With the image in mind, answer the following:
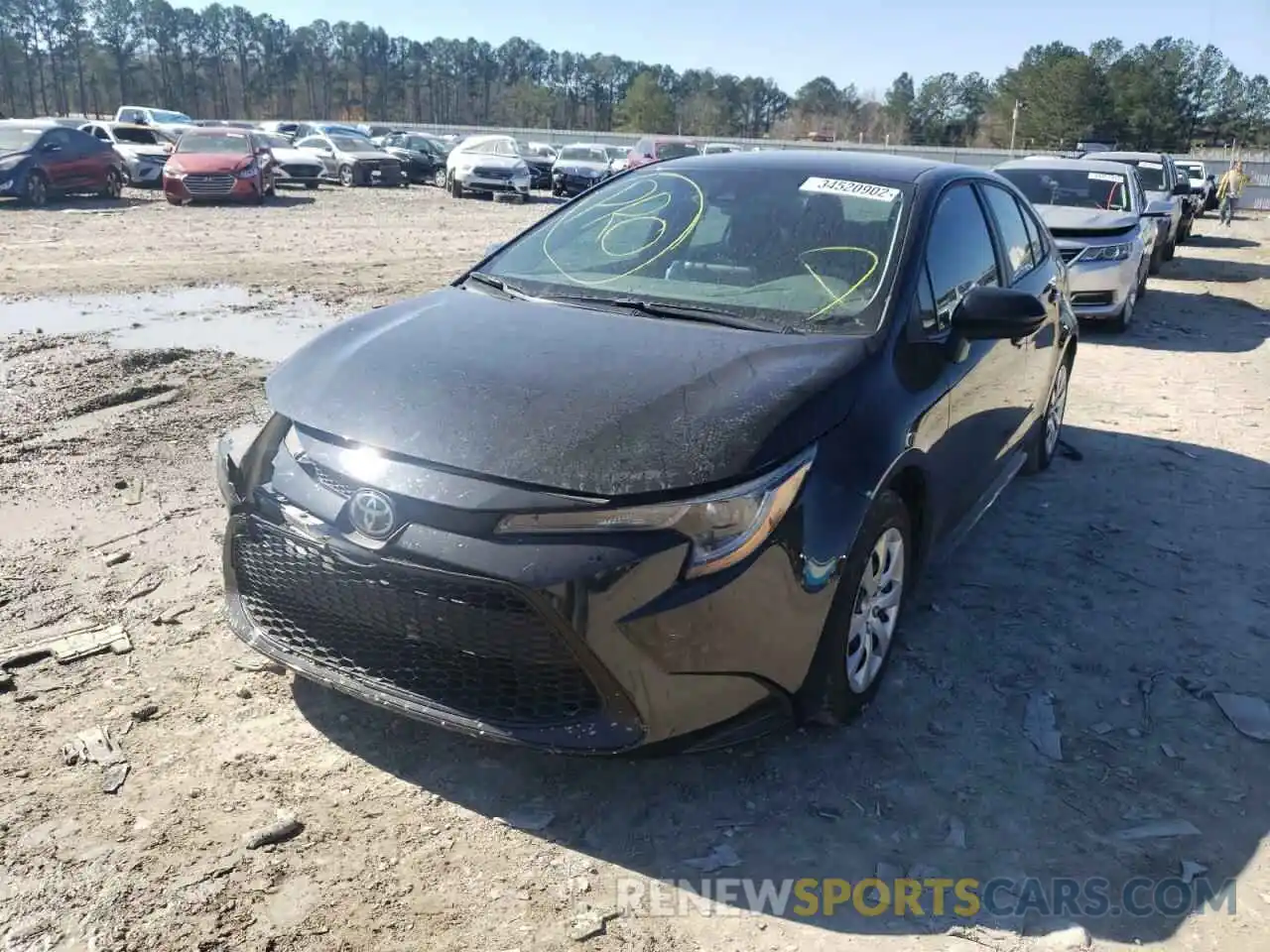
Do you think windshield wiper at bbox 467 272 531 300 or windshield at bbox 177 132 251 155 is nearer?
windshield wiper at bbox 467 272 531 300

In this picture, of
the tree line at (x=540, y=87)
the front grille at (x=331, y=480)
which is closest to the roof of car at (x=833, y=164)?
the front grille at (x=331, y=480)

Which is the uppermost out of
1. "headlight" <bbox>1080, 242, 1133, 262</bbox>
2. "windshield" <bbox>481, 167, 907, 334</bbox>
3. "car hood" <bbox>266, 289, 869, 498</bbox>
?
"windshield" <bbox>481, 167, 907, 334</bbox>

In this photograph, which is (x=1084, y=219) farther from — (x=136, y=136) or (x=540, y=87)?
(x=540, y=87)

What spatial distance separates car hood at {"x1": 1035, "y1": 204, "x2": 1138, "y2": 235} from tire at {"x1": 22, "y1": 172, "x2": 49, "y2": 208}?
1758cm

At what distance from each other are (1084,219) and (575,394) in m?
9.27

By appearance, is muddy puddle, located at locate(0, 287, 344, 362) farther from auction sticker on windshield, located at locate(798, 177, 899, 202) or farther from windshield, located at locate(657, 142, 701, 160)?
windshield, located at locate(657, 142, 701, 160)

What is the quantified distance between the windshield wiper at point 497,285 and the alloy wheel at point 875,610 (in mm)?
1615

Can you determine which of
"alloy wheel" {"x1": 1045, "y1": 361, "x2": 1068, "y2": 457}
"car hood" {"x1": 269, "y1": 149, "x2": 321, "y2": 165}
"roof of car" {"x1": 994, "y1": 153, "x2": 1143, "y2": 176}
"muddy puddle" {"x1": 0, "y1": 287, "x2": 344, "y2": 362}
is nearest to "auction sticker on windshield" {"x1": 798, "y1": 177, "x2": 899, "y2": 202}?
"alloy wheel" {"x1": 1045, "y1": 361, "x2": 1068, "y2": 457}

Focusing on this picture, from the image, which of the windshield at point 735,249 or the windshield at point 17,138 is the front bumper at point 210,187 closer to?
the windshield at point 17,138

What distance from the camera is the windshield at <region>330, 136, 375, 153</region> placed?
27.8 meters

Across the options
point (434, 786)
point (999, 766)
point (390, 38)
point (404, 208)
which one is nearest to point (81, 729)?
point (434, 786)

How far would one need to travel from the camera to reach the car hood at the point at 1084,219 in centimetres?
1015

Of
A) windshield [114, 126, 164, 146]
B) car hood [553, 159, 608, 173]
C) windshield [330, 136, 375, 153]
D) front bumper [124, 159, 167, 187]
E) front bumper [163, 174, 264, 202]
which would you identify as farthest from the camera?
windshield [330, 136, 375, 153]

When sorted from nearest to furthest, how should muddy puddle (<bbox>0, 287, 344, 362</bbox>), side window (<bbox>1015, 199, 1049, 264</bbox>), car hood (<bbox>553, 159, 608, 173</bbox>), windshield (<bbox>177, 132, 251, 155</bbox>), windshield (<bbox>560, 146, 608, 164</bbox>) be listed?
side window (<bbox>1015, 199, 1049, 264</bbox>) < muddy puddle (<bbox>0, 287, 344, 362</bbox>) < windshield (<bbox>177, 132, 251, 155</bbox>) < car hood (<bbox>553, 159, 608, 173</bbox>) < windshield (<bbox>560, 146, 608, 164</bbox>)
